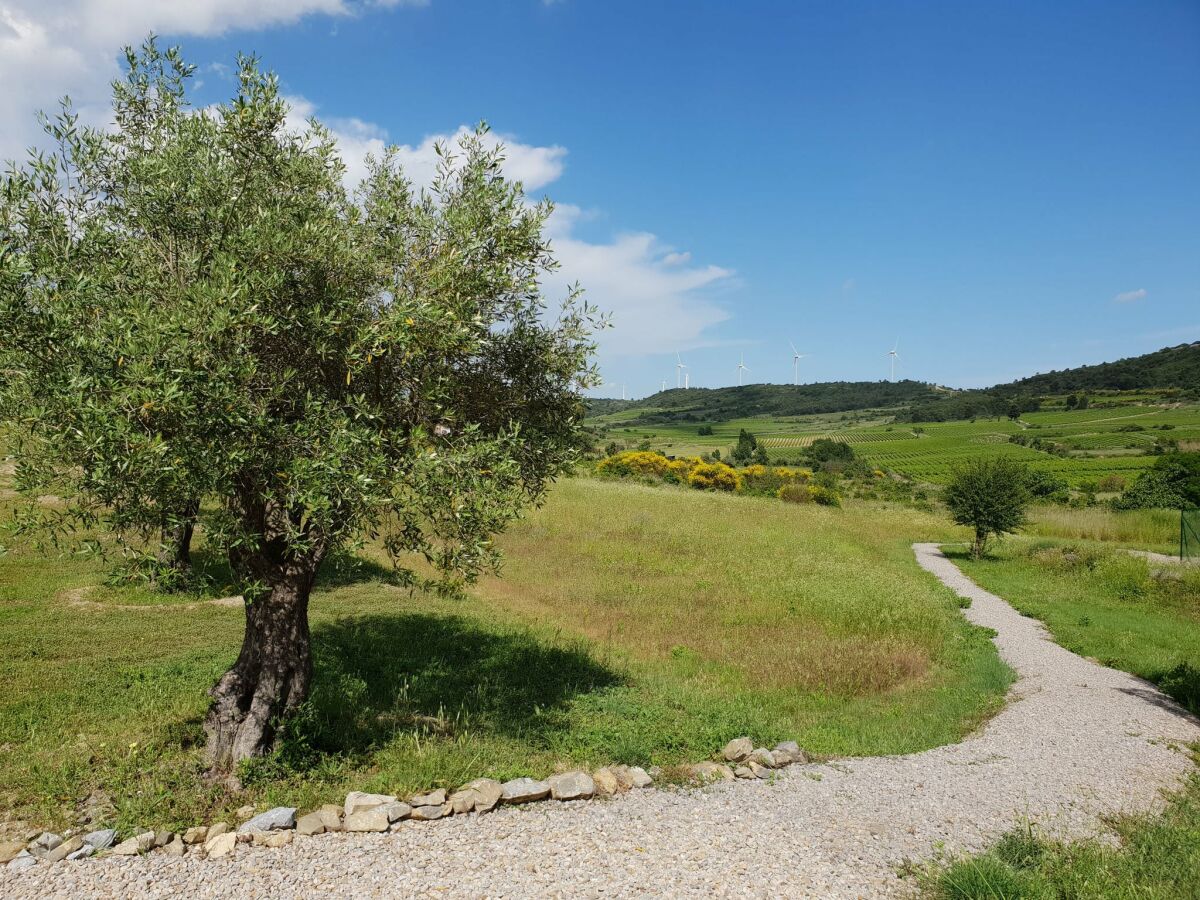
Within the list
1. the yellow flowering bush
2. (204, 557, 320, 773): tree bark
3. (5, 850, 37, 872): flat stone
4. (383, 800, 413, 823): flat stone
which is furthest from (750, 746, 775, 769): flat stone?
the yellow flowering bush

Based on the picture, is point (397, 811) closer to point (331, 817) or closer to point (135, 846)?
point (331, 817)

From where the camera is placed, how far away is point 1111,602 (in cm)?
2884

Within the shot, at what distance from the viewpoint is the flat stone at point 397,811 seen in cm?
931

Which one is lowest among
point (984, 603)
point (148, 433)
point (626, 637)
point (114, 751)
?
point (984, 603)

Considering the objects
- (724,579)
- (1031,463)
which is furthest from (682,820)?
(1031,463)

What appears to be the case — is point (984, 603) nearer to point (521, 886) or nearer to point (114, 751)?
point (521, 886)

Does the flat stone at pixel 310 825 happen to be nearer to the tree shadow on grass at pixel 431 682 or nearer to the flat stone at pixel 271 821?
the flat stone at pixel 271 821

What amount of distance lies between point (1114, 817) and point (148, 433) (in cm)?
1457

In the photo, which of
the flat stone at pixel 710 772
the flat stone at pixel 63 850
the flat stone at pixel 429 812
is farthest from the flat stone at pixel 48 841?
the flat stone at pixel 710 772

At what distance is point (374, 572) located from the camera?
1075 inches

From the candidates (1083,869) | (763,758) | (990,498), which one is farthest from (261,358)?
(990,498)

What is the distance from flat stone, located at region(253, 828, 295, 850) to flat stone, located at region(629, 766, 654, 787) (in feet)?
16.5

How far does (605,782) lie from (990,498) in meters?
37.5

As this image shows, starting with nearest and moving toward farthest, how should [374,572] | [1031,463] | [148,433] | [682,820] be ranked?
[148,433] < [682,820] < [374,572] < [1031,463]
